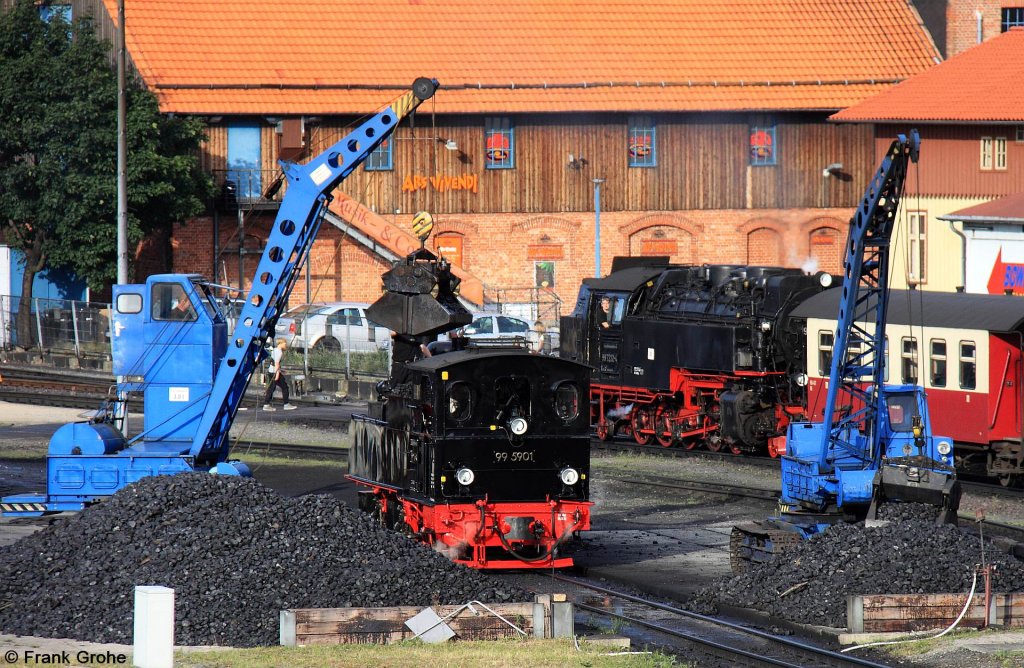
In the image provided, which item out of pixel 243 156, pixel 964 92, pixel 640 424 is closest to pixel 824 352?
pixel 640 424

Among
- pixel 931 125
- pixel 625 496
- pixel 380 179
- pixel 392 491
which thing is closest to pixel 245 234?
pixel 380 179

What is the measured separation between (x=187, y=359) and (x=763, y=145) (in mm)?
32989

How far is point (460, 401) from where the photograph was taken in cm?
1709

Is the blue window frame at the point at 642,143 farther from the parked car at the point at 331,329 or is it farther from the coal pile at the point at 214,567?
the coal pile at the point at 214,567

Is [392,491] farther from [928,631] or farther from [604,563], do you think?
[928,631]

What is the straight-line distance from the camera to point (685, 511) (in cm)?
2341

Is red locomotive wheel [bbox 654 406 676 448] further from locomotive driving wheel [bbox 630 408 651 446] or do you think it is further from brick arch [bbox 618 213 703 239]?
brick arch [bbox 618 213 703 239]

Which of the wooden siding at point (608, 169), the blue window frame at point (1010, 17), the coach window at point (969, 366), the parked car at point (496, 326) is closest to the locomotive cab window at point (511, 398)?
the coach window at point (969, 366)

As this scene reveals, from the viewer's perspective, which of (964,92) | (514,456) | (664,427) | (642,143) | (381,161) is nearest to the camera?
(514,456)

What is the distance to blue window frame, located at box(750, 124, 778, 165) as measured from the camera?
51250 millimetres

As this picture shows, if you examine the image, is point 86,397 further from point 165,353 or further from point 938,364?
point 938,364

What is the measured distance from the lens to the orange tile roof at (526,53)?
47.9 m

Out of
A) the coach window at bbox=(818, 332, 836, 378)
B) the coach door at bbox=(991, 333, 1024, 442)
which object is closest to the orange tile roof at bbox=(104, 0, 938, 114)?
the coach window at bbox=(818, 332, 836, 378)

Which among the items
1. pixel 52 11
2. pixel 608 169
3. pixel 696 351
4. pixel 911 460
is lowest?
pixel 911 460
